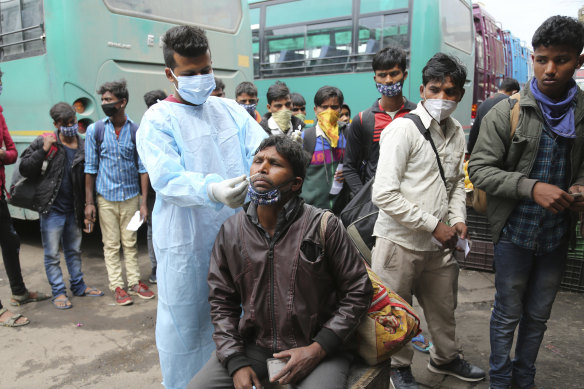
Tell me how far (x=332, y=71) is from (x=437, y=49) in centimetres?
189

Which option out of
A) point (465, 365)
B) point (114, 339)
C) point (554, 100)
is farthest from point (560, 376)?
point (114, 339)

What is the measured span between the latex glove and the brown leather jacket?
0.10 m

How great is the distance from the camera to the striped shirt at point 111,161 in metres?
4.06

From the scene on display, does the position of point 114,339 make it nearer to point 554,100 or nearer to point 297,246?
point 297,246

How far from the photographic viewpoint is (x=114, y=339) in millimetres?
3543

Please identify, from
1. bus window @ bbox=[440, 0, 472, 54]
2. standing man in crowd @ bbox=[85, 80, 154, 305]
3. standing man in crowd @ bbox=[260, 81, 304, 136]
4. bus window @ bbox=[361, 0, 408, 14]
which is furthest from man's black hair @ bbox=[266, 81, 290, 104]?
bus window @ bbox=[440, 0, 472, 54]

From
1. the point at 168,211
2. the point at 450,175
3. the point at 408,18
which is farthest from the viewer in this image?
the point at 408,18

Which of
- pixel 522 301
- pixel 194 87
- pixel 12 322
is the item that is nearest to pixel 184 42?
pixel 194 87

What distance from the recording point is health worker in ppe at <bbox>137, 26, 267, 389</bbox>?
1.99 m

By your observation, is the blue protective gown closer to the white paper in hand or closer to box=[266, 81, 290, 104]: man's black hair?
the white paper in hand

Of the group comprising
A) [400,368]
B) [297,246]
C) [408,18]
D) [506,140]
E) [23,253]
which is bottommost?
[23,253]

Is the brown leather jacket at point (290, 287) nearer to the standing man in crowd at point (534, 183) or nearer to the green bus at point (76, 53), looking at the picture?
the standing man in crowd at point (534, 183)

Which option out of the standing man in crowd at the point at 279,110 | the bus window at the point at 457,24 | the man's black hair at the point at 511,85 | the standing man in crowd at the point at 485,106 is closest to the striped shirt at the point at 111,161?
the standing man in crowd at the point at 279,110

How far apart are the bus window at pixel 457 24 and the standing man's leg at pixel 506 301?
Result: 641 cm
